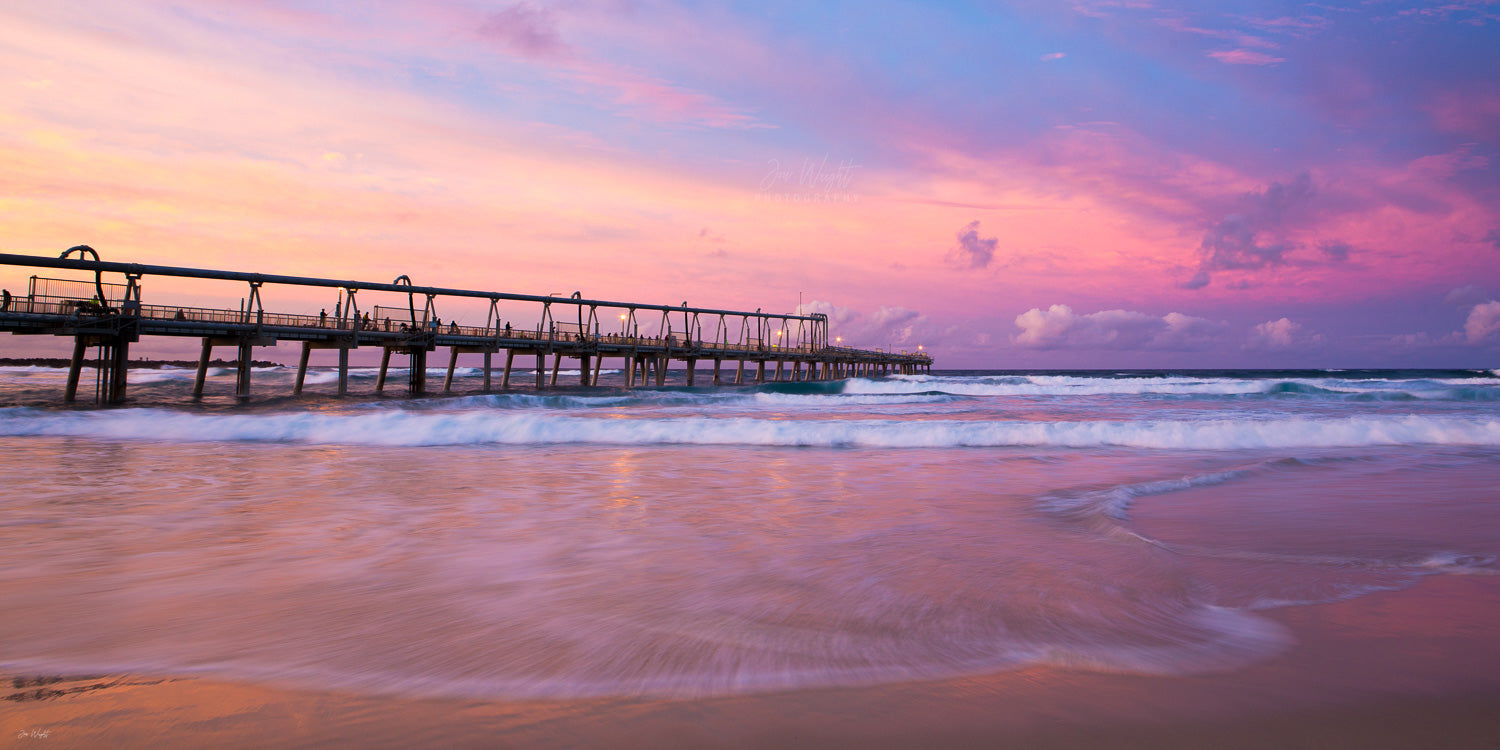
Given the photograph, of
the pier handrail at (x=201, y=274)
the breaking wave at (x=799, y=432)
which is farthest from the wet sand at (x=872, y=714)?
the pier handrail at (x=201, y=274)

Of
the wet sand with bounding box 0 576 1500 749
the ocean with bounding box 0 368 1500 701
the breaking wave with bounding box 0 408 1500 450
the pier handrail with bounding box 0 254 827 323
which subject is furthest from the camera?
the pier handrail with bounding box 0 254 827 323

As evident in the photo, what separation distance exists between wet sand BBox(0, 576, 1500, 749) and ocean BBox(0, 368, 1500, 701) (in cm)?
19

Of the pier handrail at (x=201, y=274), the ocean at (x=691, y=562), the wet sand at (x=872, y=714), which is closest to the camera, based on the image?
the wet sand at (x=872, y=714)

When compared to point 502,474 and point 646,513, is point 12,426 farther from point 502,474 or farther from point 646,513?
point 646,513

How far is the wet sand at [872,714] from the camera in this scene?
2.88m

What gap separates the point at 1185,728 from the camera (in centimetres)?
303

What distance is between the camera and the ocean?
3818 mm

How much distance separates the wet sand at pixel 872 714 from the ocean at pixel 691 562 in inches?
7.4

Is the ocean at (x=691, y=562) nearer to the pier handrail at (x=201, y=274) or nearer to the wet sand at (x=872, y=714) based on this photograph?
the wet sand at (x=872, y=714)

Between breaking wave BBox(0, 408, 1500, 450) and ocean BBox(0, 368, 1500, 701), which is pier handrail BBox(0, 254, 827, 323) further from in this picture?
ocean BBox(0, 368, 1500, 701)

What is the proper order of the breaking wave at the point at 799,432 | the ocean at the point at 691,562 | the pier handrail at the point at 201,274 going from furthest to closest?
the pier handrail at the point at 201,274
the breaking wave at the point at 799,432
the ocean at the point at 691,562

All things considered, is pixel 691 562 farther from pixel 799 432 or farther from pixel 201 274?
pixel 201 274

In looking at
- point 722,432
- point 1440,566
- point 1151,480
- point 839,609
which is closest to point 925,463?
point 1151,480

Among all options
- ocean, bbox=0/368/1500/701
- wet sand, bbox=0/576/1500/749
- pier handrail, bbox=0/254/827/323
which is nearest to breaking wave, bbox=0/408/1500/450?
ocean, bbox=0/368/1500/701
